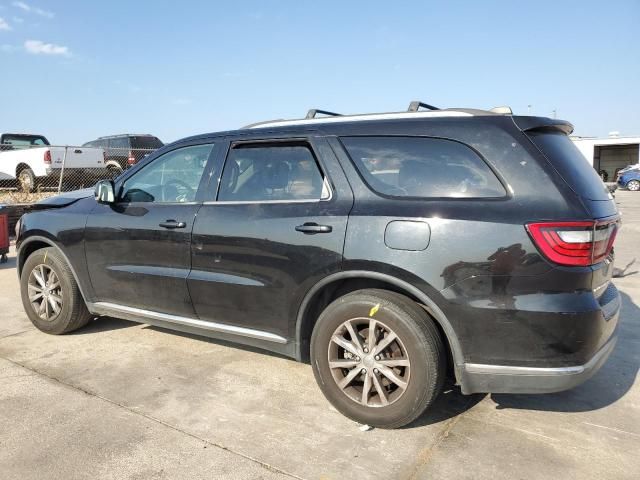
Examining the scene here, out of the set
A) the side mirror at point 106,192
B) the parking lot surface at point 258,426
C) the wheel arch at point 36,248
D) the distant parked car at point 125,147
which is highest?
the distant parked car at point 125,147

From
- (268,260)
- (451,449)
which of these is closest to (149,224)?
(268,260)

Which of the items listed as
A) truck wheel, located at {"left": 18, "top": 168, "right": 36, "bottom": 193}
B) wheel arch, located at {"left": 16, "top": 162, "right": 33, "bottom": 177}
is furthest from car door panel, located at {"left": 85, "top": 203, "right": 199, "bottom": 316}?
wheel arch, located at {"left": 16, "top": 162, "right": 33, "bottom": 177}

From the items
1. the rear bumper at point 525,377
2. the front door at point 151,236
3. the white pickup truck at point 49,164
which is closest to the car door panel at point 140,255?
the front door at point 151,236

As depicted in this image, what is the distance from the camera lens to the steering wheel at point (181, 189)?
3789 millimetres

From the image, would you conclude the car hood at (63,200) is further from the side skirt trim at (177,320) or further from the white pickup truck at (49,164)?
the white pickup truck at (49,164)

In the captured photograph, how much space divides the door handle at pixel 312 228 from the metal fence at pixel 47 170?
11356 mm

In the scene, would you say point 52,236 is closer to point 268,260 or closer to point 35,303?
point 35,303

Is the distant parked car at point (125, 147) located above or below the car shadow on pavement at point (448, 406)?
above

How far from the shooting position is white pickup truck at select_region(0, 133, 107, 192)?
13.2 meters

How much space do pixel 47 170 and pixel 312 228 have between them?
41.0 ft

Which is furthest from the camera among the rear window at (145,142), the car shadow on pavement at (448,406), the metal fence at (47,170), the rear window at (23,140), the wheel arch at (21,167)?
the rear window at (145,142)

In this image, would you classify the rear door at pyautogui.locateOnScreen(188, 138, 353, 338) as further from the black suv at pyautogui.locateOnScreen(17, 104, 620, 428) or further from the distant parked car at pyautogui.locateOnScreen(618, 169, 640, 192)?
the distant parked car at pyautogui.locateOnScreen(618, 169, 640, 192)

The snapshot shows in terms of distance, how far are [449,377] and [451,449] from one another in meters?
0.83

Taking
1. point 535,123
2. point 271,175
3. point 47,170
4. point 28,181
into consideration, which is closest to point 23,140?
point 28,181
